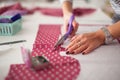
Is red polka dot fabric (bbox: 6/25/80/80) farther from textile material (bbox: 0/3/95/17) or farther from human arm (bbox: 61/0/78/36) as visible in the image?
textile material (bbox: 0/3/95/17)

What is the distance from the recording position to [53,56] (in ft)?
2.42

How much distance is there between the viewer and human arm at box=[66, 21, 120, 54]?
0.77 m

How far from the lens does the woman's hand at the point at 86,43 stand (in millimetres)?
767

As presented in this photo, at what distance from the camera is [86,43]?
79 centimetres

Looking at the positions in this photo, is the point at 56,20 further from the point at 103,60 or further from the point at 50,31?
the point at 103,60

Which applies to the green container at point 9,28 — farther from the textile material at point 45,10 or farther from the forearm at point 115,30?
the forearm at point 115,30

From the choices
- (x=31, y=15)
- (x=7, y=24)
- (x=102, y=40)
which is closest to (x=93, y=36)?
(x=102, y=40)

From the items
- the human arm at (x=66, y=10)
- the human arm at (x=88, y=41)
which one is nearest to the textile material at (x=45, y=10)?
the human arm at (x=66, y=10)

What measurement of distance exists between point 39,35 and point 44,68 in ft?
1.10

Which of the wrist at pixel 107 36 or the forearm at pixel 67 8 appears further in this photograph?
the forearm at pixel 67 8

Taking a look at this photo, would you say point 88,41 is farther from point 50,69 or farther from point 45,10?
point 45,10

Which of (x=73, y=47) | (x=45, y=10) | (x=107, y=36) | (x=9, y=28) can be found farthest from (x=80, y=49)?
(x=45, y=10)

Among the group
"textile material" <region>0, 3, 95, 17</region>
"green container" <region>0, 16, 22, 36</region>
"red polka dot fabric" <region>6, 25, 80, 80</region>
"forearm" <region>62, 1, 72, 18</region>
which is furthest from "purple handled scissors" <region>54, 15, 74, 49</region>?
"textile material" <region>0, 3, 95, 17</region>

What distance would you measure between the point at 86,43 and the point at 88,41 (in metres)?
0.02
